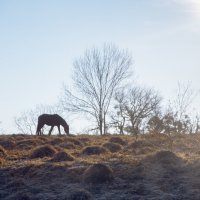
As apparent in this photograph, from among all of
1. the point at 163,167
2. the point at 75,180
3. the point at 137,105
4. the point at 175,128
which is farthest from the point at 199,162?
the point at 137,105

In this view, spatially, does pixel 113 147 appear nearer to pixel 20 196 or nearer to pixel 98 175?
pixel 98 175

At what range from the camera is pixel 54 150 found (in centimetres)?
1341

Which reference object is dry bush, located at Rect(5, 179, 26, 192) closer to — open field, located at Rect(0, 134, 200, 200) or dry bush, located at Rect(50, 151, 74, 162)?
open field, located at Rect(0, 134, 200, 200)

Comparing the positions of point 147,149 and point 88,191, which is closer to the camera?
point 88,191

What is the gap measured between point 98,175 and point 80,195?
964mm

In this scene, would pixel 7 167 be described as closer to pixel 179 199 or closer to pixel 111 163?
pixel 111 163

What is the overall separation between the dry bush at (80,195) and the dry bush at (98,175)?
0.76m

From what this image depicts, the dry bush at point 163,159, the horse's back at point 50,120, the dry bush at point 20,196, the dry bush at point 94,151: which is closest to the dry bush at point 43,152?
the dry bush at point 94,151

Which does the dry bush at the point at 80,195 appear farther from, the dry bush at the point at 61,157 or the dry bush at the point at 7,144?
the dry bush at the point at 7,144

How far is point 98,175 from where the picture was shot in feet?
31.6

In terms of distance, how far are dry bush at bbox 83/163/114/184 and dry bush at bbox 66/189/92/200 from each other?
0.76m

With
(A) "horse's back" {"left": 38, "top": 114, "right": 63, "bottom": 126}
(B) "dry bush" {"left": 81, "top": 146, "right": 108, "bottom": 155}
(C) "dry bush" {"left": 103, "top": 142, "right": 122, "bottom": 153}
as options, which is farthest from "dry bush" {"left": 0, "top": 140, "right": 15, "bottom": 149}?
(A) "horse's back" {"left": 38, "top": 114, "right": 63, "bottom": 126}

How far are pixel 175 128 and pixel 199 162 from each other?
9.03 m

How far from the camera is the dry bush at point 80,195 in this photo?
28.6 feet
